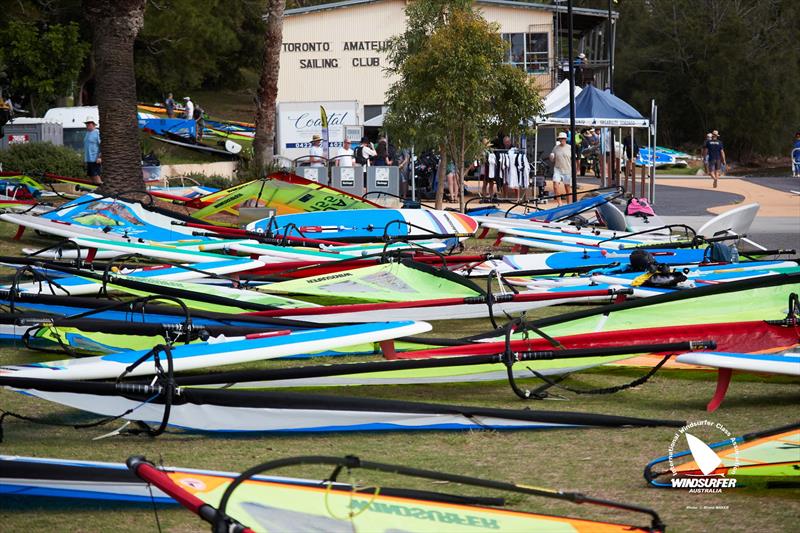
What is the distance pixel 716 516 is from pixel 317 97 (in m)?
34.2

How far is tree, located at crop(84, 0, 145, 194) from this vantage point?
16.8 metres

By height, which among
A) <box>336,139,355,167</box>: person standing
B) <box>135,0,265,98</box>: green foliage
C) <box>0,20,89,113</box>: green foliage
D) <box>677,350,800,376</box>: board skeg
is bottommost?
<box>677,350,800,376</box>: board skeg

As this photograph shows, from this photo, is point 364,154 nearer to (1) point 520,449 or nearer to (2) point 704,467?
(1) point 520,449

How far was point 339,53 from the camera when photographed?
3750cm

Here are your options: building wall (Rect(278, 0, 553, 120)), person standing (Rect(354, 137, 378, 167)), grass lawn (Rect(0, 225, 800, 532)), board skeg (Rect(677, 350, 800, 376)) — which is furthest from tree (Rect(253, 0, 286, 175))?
board skeg (Rect(677, 350, 800, 376))

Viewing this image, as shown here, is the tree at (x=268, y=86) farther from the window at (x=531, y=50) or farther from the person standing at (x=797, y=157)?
the person standing at (x=797, y=157)

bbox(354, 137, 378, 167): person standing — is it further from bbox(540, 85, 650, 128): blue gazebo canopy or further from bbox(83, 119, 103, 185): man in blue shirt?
bbox(83, 119, 103, 185): man in blue shirt

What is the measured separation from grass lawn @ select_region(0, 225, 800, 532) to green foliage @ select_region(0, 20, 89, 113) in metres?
27.7

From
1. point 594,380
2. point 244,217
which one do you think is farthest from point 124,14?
point 594,380

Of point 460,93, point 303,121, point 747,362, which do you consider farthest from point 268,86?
point 747,362

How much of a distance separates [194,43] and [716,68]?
1099 inches

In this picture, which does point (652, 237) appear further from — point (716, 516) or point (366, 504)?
point (366, 504)

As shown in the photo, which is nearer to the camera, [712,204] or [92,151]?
[92,151]

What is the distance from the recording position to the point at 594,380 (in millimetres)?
7320
